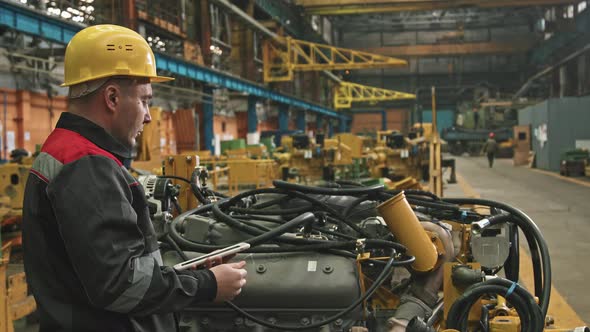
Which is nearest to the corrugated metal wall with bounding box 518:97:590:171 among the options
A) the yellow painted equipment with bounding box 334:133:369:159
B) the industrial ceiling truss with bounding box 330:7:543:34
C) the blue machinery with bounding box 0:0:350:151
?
the yellow painted equipment with bounding box 334:133:369:159

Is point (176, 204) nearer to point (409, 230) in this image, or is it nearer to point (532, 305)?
point (409, 230)

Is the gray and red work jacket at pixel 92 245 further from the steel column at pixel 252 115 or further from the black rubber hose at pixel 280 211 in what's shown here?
the steel column at pixel 252 115

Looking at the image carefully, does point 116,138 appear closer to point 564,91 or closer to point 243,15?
point 243,15

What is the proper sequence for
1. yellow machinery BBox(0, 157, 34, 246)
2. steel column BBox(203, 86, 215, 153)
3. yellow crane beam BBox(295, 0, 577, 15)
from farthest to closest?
1. yellow crane beam BBox(295, 0, 577, 15)
2. steel column BBox(203, 86, 215, 153)
3. yellow machinery BBox(0, 157, 34, 246)

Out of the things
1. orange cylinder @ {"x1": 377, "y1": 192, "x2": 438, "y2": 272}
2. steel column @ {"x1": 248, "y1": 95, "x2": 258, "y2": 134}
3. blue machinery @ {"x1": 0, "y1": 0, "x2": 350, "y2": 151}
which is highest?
blue machinery @ {"x1": 0, "y1": 0, "x2": 350, "y2": 151}

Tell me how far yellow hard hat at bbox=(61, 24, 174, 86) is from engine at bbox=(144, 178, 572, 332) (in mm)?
1035

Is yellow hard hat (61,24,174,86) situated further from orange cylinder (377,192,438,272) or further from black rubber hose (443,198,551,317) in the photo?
black rubber hose (443,198,551,317)

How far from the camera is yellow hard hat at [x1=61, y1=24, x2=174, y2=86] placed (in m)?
1.72

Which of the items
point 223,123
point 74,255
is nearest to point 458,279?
point 74,255

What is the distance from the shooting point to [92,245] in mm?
1498

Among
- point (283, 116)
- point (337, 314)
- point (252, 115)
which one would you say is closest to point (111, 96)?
point (337, 314)

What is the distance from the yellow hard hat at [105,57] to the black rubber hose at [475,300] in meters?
1.79

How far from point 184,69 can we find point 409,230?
1207 cm

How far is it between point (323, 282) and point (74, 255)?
1.34 meters
